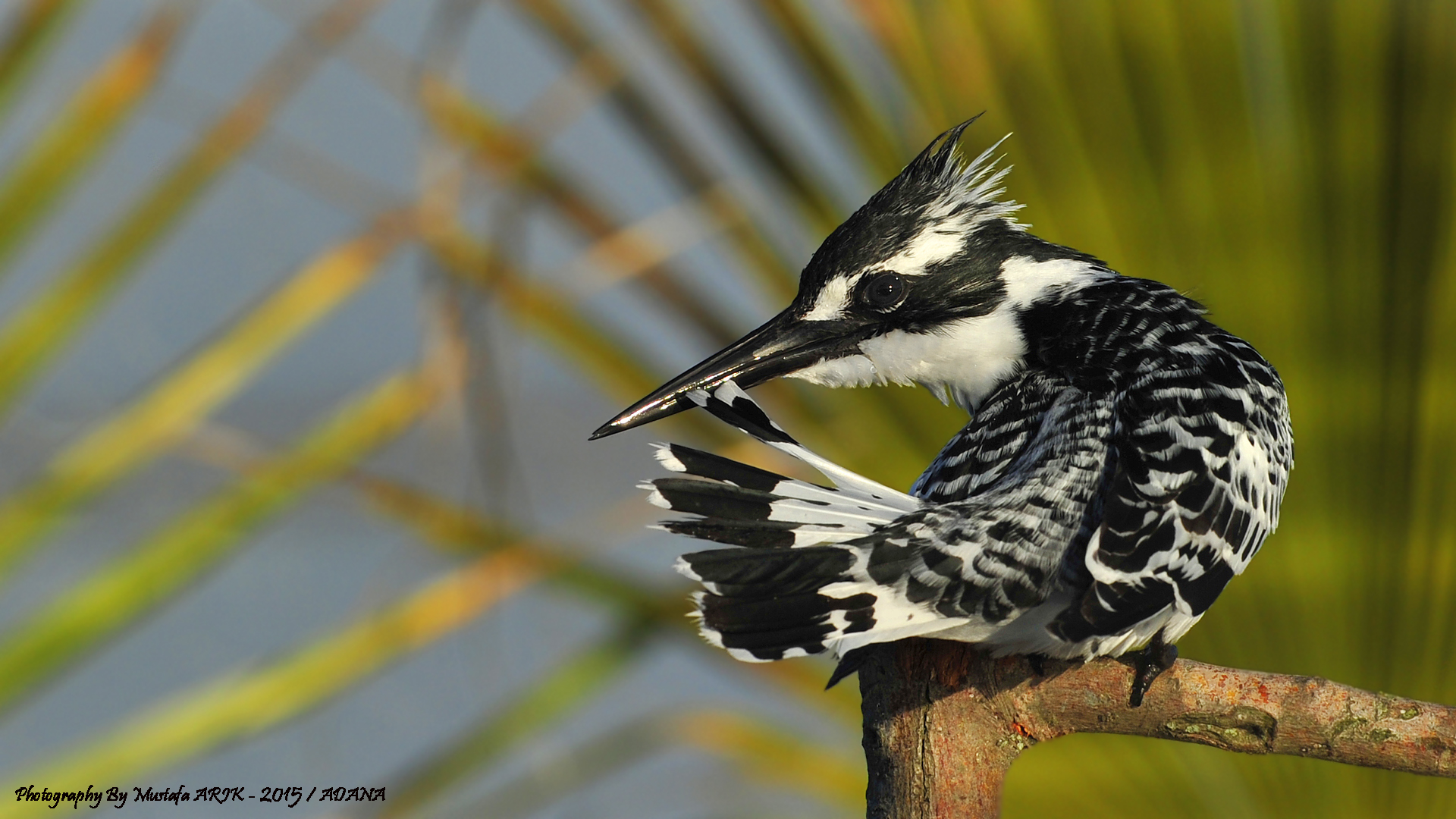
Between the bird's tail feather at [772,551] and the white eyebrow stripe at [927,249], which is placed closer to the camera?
the bird's tail feather at [772,551]

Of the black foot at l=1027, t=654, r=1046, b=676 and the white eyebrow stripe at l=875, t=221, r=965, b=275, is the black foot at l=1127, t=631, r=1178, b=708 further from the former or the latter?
the white eyebrow stripe at l=875, t=221, r=965, b=275

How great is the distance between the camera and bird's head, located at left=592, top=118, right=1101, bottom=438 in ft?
5.04

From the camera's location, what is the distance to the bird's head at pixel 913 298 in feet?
5.04

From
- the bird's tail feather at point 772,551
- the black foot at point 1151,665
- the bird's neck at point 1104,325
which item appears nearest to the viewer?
the bird's tail feather at point 772,551

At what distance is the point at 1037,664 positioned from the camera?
1.23 meters

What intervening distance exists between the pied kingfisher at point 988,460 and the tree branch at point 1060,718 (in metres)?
0.04

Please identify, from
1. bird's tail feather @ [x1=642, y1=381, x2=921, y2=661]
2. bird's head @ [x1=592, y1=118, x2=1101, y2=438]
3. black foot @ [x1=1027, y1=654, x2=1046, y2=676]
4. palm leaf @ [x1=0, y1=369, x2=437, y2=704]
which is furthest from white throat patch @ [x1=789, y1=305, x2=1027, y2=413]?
palm leaf @ [x1=0, y1=369, x2=437, y2=704]

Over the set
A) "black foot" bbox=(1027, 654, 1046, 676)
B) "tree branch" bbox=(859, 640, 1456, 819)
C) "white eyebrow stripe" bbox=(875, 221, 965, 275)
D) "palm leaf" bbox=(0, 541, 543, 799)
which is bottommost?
"tree branch" bbox=(859, 640, 1456, 819)

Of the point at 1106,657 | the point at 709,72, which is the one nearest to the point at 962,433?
the point at 1106,657

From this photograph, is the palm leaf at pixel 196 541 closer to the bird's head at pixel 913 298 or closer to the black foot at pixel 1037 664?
the bird's head at pixel 913 298

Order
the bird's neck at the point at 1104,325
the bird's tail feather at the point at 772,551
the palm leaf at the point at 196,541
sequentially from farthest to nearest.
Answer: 1. the palm leaf at the point at 196,541
2. the bird's neck at the point at 1104,325
3. the bird's tail feather at the point at 772,551

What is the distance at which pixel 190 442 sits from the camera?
192cm

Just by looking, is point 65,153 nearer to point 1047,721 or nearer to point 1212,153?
point 1047,721

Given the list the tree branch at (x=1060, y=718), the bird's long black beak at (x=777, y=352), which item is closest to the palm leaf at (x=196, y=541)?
the bird's long black beak at (x=777, y=352)
